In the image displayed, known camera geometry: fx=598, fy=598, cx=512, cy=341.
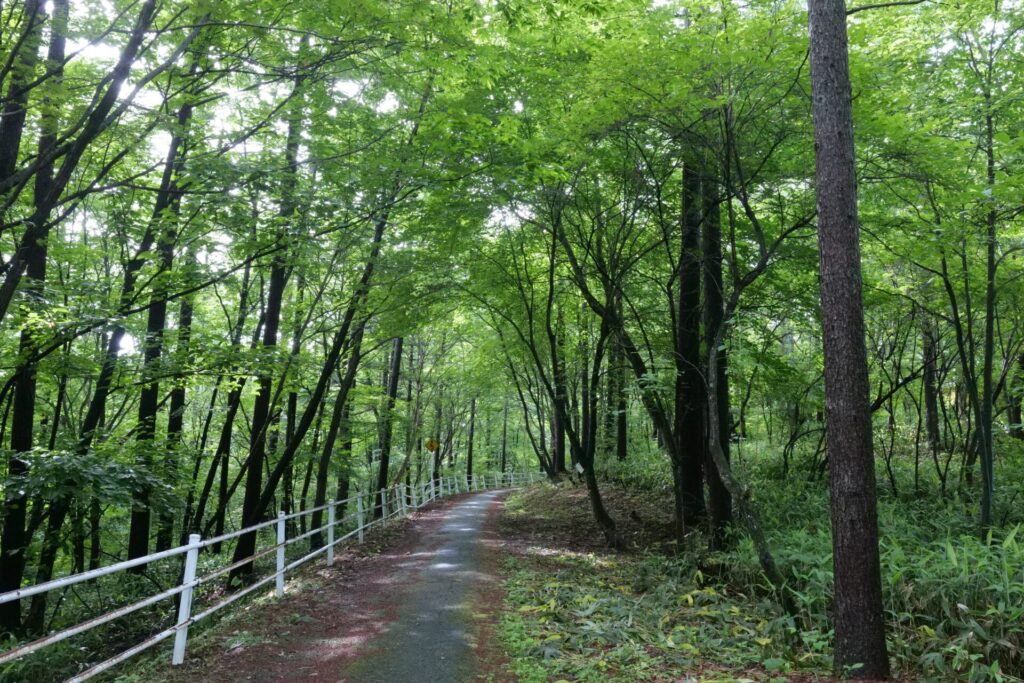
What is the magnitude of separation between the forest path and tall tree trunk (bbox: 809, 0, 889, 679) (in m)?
3.08

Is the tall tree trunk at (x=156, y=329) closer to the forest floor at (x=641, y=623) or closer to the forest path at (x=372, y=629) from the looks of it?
the forest path at (x=372, y=629)

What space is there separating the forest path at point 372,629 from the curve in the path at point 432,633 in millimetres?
11

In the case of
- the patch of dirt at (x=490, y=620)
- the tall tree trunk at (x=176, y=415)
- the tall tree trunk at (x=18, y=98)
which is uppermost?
the tall tree trunk at (x=18, y=98)

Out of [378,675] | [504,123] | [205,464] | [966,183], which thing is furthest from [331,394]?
[966,183]

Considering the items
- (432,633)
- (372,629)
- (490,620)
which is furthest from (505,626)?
(372,629)

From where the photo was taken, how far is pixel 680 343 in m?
11.2

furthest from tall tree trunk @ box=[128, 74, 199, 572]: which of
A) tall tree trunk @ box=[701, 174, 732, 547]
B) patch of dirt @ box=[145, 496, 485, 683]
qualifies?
tall tree trunk @ box=[701, 174, 732, 547]

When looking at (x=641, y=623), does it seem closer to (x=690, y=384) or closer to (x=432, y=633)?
(x=432, y=633)

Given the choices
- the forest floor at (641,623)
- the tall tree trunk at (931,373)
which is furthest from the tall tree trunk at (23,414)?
the tall tree trunk at (931,373)

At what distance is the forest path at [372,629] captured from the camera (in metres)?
5.30

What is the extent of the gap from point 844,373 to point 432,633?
4785 millimetres

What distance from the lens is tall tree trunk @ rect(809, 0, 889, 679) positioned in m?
4.66

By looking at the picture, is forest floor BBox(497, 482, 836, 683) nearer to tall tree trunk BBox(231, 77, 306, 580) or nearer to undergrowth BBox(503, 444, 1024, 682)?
undergrowth BBox(503, 444, 1024, 682)

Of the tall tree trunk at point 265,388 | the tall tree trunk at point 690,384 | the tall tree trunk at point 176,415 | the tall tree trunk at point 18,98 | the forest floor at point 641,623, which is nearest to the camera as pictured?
the forest floor at point 641,623
